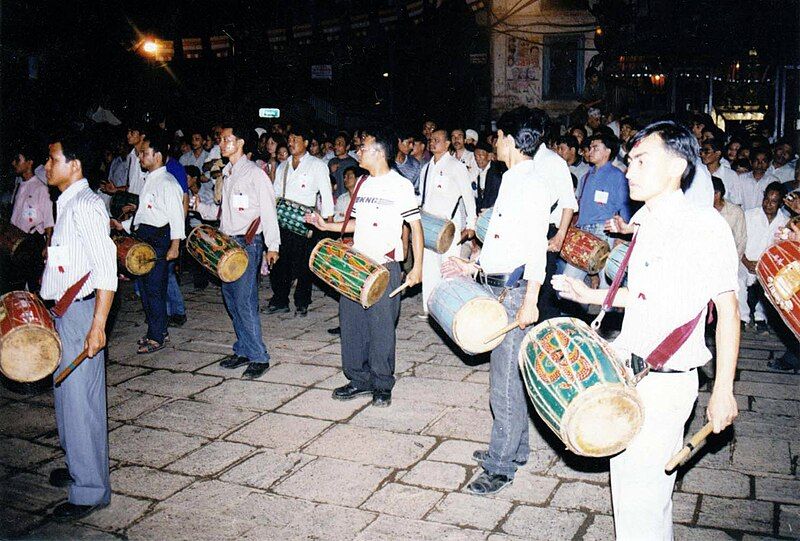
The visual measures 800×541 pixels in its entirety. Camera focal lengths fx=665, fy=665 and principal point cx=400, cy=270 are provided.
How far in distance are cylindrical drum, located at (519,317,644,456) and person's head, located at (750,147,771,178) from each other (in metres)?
6.85

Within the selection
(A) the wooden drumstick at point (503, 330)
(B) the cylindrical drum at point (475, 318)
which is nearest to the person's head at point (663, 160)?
(A) the wooden drumstick at point (503, 330)

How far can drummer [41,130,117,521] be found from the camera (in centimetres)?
349

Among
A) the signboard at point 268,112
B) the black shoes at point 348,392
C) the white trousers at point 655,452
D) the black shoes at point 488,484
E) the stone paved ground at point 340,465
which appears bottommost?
the stone paved ground at point 340,465

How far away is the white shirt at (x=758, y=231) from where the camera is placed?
697cm

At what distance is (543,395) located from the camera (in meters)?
2.75

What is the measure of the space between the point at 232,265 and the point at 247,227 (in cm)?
48

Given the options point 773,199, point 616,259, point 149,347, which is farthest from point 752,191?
point 149,347

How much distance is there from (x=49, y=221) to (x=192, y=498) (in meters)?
4.22

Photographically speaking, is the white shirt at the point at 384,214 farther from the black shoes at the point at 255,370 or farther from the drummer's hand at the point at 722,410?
the drummer's hand at the point at 722,410

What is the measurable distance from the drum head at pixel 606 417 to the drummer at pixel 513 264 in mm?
1052

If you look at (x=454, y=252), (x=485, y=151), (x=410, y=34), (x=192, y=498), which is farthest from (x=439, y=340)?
(x=410, y=34)

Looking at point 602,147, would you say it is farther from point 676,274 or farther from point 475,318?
point 676,274

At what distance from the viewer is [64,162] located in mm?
3605

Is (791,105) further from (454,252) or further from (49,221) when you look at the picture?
(49,221)
